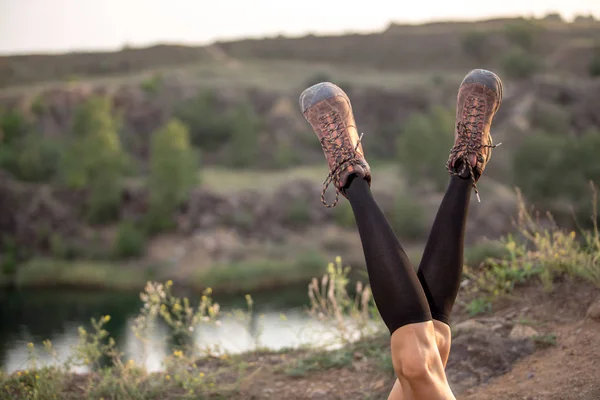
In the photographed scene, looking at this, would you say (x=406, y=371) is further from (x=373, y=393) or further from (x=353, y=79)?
(x=353, y=79)

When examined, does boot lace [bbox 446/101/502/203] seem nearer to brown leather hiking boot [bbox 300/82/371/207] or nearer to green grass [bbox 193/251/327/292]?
Result: brown leather hiking boot [bbox 300/82/371/207]

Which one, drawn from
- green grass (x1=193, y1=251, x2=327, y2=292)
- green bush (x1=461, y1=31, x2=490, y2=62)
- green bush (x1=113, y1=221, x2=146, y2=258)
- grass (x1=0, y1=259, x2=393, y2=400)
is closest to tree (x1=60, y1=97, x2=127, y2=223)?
green bush (x1=113, y1=221, x2=146, y2=258)

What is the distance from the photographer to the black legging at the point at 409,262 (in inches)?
103

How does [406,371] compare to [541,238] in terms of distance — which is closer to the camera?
[406,371]

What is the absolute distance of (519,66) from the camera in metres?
50.3

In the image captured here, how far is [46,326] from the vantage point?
18.9 metres

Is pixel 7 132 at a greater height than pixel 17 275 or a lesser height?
greater

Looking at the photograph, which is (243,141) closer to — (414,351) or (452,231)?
(452,231)

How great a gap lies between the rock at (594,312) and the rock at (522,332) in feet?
0.93

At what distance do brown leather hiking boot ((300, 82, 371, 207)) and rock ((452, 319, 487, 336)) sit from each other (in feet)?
3.94

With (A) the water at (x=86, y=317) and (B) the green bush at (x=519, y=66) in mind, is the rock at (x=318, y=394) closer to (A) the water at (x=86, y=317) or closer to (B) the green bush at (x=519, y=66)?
(A) the water at (x=86, y=317)

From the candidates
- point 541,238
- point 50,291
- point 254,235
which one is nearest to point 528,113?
point 254,235

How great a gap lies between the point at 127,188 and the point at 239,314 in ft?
96.0

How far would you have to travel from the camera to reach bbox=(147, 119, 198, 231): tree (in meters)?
30.2
